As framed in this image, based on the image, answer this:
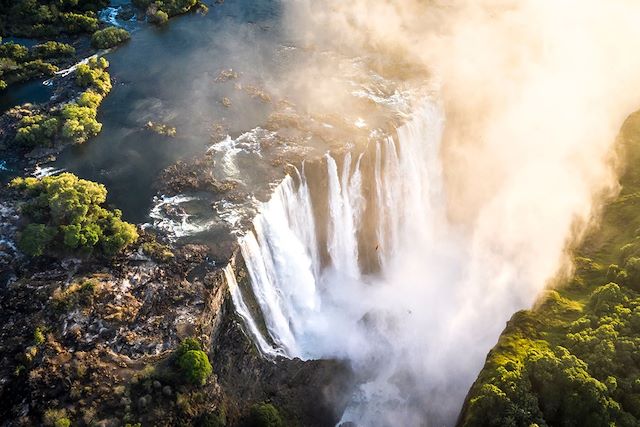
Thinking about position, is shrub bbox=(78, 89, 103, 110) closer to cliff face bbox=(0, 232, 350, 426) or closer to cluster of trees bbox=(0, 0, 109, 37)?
cluster of trees bbox=(0, 0, 109, 37)

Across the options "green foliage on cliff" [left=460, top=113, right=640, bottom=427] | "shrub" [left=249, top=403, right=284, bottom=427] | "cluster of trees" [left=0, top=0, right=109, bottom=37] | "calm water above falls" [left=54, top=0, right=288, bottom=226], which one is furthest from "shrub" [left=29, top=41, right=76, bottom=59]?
"green foliage on cliff" [left=460, top=113, right=640, bottom=427]

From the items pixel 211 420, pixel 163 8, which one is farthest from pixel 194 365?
pixel 163 8

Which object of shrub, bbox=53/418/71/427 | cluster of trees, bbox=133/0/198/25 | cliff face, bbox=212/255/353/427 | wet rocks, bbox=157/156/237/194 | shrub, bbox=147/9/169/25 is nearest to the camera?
shrub, bbox=53/418/71/427

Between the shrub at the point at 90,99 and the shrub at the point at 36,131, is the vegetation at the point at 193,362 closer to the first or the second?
the shrub at the point at 36,131

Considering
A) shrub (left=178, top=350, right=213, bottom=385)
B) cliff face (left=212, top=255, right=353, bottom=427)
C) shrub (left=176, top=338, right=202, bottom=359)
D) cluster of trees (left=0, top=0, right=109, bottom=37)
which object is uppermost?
cluster of trees (left=0, top=0, right=109, bottom=37)

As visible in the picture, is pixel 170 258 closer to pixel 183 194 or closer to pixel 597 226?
pixel 183 194

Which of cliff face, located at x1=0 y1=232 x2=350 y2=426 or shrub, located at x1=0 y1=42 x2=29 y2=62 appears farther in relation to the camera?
shrub, located at x1=0 y1=42 x2=29 y2=62

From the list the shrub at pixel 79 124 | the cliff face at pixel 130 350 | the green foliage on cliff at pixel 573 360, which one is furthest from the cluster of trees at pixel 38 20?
the green foliage on cliff at pixel 573 360
